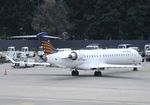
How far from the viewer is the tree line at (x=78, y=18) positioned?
10103 centimetres

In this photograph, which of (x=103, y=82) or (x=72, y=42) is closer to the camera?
(x=103, y=82)

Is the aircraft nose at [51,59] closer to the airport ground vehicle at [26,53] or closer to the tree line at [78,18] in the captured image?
the airport ground vehicle at [26,53]

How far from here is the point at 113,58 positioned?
4953 centimetres

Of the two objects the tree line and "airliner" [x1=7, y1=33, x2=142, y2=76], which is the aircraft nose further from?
the tree line

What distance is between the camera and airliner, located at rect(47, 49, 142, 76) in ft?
146

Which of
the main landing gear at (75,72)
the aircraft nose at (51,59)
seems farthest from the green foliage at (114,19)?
the aircraft nose at (51,59)

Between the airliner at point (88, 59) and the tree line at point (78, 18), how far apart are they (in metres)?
49.1

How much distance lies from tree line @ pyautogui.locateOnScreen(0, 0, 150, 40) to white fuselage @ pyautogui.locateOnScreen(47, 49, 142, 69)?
159ft

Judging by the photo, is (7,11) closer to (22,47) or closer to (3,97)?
(22,47)

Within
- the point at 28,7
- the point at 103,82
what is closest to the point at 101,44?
the point at 28,7

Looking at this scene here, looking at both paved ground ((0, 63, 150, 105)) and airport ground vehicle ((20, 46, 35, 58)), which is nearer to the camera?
paved ground ((0, 63, 150, 105))

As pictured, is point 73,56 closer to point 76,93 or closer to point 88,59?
point 88,59

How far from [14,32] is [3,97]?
85.3m

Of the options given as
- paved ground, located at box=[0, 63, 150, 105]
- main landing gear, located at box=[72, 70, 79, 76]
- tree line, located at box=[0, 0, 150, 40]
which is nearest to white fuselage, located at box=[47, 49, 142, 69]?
main landing gear, located at box=[72, 70, 79, 76]
